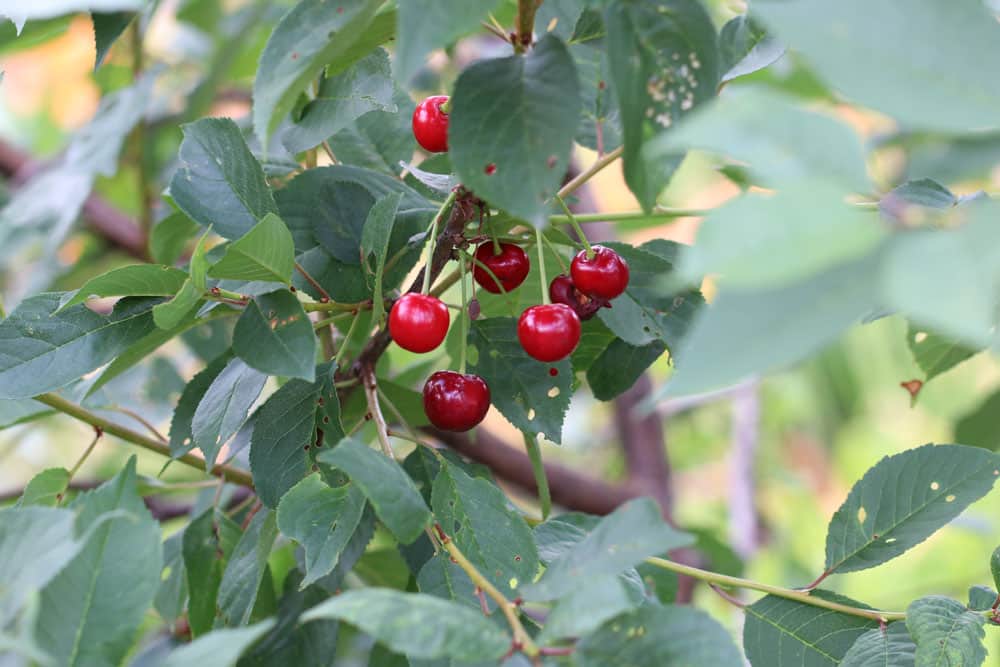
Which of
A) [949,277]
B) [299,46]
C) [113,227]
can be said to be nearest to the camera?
[949,277]

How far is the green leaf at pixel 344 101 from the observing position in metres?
0.59

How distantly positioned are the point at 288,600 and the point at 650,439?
32.8 inches

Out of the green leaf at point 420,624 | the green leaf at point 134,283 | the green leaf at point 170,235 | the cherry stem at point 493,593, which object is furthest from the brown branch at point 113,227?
the green leaf at point 420,624

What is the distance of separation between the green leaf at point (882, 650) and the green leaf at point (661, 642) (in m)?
0.16

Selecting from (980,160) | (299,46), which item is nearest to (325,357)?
(299,46)

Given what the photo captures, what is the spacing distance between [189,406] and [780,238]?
49 cm

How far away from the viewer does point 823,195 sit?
0.83ft

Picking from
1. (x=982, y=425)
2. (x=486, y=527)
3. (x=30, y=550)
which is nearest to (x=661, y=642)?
(x=486, y=527)

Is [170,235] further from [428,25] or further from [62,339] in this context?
[428,25]

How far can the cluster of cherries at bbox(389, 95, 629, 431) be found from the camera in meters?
0.52

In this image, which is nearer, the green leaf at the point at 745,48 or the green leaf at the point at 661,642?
the green leaf at the point at 661,642

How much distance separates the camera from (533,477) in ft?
3.70

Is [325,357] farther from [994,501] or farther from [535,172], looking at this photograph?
[994,501]

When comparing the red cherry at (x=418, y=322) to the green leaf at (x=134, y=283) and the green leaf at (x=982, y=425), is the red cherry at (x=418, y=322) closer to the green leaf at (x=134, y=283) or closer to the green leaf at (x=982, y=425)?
the green leaf at (x=134, y=283)
